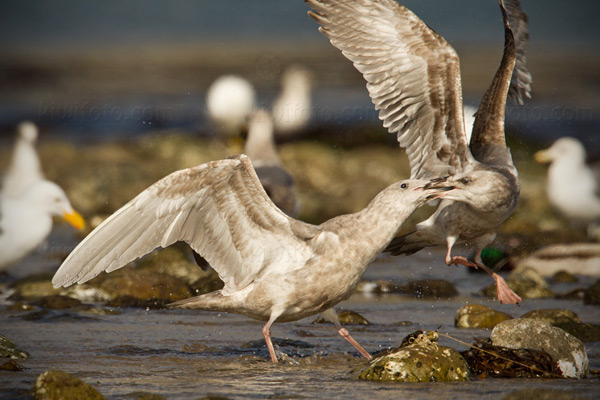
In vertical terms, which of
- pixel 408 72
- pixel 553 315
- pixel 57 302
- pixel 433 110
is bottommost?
pixel 553 315

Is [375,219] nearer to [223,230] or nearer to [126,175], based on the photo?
[223,230]

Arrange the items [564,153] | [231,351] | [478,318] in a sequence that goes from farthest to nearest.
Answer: [564,153], [478,318], [231,351]

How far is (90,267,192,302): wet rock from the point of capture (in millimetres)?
7309

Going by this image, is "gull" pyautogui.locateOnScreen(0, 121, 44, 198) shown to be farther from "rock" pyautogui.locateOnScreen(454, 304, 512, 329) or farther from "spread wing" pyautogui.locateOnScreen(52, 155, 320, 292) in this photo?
"rock" pyautogui.locateOnScreen(454, 304, 512, 329)

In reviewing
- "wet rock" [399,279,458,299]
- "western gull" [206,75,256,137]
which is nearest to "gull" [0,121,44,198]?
"wet rock" [399,279,458,299]

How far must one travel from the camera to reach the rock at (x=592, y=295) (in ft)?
24.5

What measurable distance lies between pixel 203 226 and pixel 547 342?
7.18ft

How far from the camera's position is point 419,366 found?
499 centimetres

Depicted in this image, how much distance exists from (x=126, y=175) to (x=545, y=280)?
644 centimetres

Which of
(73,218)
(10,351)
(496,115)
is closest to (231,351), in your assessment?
(10,351)

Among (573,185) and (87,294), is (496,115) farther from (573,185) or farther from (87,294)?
(573,185)

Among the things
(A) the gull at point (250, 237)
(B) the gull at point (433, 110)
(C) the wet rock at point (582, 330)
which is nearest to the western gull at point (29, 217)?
(A) the gull at point (250, 237)

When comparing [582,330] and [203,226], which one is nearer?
[203,226]

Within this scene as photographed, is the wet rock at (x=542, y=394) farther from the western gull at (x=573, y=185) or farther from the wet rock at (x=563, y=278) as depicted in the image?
the western gull at (x=573, y=185)
